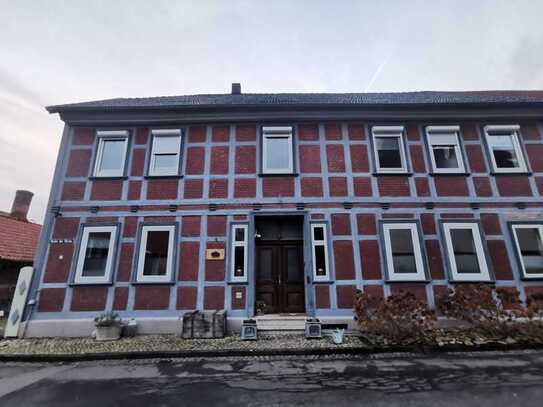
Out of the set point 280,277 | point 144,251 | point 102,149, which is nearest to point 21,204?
point 102,149

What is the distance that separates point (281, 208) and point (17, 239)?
12.5 metres

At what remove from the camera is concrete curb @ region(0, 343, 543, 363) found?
5.54 m

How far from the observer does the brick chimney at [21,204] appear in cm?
1385

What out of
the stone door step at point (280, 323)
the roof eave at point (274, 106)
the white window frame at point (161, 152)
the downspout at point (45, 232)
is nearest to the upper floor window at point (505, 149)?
the roof eave at point (274, 106)

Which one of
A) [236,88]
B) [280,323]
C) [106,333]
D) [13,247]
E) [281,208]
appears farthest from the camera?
[236,88]

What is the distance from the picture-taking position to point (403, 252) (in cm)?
757

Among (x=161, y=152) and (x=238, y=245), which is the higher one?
(x=161, y=152)

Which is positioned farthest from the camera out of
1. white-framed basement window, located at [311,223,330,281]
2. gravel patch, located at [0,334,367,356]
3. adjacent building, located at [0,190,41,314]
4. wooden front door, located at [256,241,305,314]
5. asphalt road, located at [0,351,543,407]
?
adjacent building, located at [0,190,41,314]

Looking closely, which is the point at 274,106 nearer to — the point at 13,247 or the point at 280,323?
the point at 280,323

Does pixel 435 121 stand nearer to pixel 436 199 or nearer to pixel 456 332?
pixel 436 199

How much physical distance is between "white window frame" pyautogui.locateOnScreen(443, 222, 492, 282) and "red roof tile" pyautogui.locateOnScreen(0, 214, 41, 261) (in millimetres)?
16180

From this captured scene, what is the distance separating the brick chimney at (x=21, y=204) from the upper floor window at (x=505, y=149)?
22.4 metres

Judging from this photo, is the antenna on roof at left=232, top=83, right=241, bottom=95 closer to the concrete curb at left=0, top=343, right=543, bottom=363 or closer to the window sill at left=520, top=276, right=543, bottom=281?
the concrete curb at left=0, top=343, right=543, bottom=363

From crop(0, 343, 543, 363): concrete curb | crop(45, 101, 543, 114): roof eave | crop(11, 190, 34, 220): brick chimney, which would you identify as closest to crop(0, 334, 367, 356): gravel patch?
crop(0, 343, 543, 363): concrete curb
